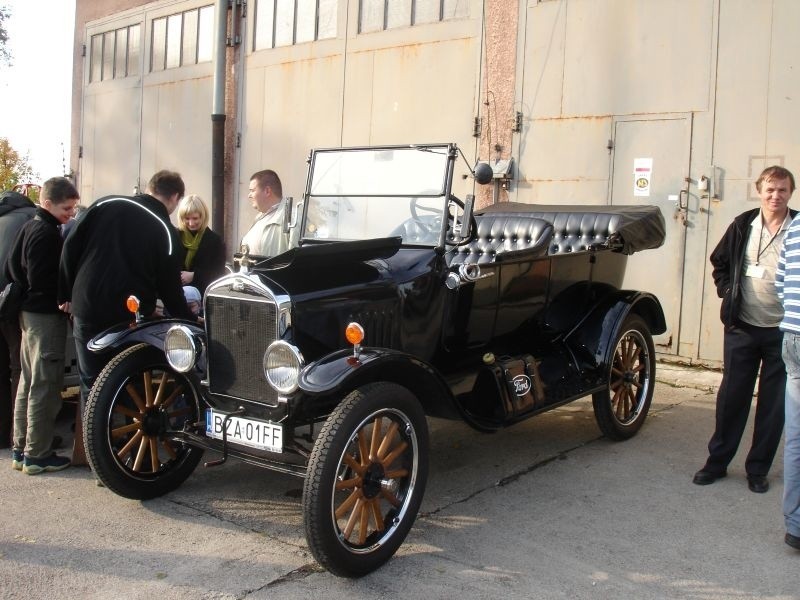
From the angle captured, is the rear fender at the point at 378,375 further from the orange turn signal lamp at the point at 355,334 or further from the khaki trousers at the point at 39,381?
the khaki trousers at the point at 39,381

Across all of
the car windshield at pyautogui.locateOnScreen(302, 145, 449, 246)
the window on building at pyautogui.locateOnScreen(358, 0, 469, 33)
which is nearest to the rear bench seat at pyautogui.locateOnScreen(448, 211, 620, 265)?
the car windshield at pyautogui.locateOnScreen(302, 145, 449, 246)

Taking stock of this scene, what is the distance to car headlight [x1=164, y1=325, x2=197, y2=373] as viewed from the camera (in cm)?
402

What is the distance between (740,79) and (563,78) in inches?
69.6

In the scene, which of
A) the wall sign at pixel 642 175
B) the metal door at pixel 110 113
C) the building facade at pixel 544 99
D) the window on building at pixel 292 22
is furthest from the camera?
the metal door at pixel 110 113

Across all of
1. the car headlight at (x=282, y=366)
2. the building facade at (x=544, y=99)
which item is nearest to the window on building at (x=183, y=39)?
the building facade at (x=544, y=99)

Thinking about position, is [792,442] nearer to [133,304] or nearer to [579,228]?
[579,228]

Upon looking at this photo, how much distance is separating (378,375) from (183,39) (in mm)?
10749

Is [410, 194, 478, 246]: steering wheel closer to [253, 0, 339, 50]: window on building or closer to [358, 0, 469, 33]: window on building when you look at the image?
[358, 0, 469, 33]: window on building

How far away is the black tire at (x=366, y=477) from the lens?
3275 mm

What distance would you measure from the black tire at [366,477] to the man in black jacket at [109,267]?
5.89 feet

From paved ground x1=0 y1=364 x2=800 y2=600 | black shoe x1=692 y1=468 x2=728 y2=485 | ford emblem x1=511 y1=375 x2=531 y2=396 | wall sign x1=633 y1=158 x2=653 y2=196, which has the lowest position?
paved ground x1=0 y1=364 x2=800 y2=600

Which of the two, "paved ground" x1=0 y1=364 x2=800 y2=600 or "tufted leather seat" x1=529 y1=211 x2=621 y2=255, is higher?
"tufted leather seat" x1=529 y1=211 x2=621 y2=255

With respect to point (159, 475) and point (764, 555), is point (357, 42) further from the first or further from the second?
point (764, 555)

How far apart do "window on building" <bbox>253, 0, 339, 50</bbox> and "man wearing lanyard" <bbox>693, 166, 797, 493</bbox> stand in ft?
24.0
